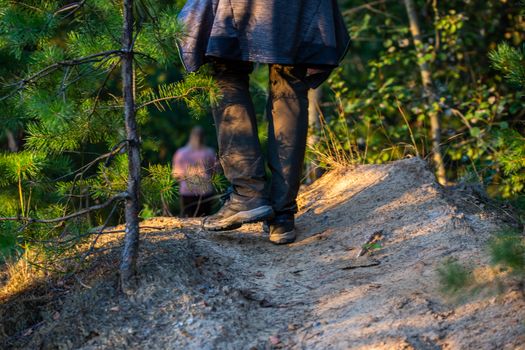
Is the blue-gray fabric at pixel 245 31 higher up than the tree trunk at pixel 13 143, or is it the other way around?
the blue-gray fabric at pixel 245 31

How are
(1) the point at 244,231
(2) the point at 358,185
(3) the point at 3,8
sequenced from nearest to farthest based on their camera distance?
(3) the point at 3,8 < (1) the point at 244,231 < (2) the point at 358,185

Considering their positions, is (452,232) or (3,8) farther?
(452,232)

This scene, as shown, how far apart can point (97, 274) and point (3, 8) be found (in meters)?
1.21

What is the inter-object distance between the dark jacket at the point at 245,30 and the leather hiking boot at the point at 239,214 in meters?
0.73

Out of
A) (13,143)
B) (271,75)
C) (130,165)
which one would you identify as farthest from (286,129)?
(13,143)

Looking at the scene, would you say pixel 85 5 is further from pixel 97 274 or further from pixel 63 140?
pixel 97 274

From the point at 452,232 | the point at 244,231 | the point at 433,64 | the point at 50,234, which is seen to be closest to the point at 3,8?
the point at 50,234

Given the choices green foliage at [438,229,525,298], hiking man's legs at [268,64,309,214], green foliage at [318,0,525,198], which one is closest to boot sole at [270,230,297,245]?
hiking man's legs at [268,64,309,214]

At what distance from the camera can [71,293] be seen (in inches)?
130

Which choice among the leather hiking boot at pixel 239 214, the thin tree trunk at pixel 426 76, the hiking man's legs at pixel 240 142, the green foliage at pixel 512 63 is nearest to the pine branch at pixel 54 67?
the hiking man's legs at pixel 240 142

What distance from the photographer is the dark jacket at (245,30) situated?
3711 mm

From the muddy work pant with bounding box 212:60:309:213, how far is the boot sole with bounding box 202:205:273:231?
93mm

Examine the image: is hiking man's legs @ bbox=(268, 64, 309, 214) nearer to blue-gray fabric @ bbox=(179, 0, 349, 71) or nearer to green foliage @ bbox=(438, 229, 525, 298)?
blue-gray fabric @ bbox=(179, 0, 349, 71)

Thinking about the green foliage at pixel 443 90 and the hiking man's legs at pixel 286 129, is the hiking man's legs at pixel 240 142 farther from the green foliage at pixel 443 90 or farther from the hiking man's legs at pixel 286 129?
the green foliage at pixel 443 90
